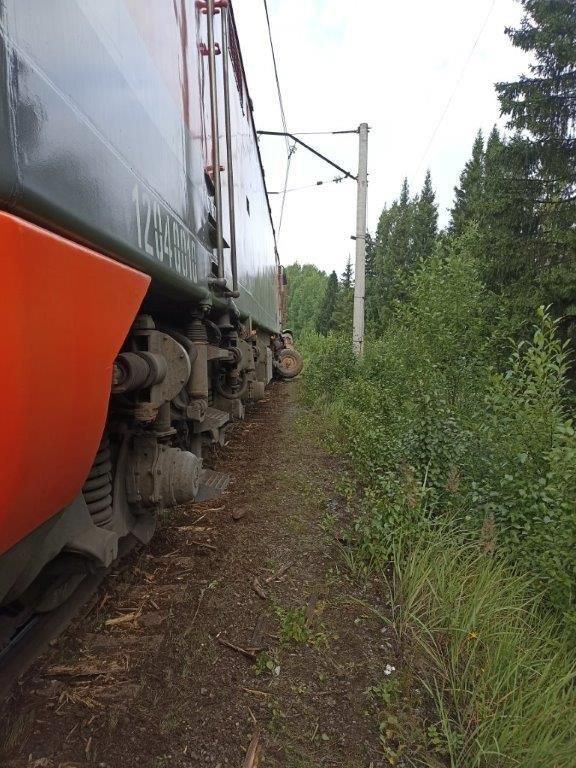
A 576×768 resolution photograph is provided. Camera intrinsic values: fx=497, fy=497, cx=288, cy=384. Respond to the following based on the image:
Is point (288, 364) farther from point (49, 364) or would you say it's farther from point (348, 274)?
point (348, 274)

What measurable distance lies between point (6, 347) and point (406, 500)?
2.79 m

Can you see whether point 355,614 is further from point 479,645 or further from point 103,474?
point 103,474

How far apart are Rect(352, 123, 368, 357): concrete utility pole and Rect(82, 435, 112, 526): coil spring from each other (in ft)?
28.9

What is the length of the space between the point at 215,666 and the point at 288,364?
42.7 feet

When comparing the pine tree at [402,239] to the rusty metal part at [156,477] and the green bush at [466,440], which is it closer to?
the green bush at [466,440]

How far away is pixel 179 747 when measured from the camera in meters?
1.68

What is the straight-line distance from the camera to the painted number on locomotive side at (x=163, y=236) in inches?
66.8

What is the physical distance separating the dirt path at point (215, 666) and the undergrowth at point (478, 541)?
25cm

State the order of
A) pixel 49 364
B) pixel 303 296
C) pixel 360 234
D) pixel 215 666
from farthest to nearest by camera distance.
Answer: pixel 303 296, pixel 360 234, pixel 215 666, pixel 49 364

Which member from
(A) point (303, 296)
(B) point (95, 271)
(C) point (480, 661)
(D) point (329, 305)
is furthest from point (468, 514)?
(A) point (303, 296)

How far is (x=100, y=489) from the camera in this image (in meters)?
2.03

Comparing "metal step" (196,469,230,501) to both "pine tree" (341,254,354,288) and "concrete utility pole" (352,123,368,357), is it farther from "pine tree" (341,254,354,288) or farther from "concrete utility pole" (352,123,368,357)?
"pine tree" (341,254,354,288)

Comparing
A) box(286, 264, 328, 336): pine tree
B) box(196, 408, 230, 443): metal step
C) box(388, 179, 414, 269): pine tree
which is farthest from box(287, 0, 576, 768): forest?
box(286, 264, 328, 336): pine tree

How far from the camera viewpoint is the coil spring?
6.45 feet
